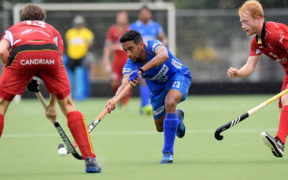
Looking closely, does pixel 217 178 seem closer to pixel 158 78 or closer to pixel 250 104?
pixel 158 78

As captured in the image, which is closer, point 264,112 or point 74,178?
point 74,178

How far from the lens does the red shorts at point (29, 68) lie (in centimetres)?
482

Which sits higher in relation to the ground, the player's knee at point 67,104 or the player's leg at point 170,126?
the player's knee at point 67,104

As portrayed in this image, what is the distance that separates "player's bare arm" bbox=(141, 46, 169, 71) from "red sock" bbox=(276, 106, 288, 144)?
1174mm

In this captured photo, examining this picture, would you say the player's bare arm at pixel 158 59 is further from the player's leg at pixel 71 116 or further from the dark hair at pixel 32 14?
the dark hair at pixel 32 14

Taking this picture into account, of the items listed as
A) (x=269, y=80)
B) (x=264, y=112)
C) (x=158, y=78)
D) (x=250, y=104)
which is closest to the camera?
(x=158, y=78)

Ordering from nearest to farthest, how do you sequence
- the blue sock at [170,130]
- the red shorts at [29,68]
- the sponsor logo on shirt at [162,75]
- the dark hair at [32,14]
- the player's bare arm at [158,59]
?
the red shorts at [29,68] < the dark hair at [32,14] < the player's bare arm at [158,59] < the blue sock at [170,130] < the sponsor logo on shirt at [162,75]

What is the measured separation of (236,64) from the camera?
15938mm

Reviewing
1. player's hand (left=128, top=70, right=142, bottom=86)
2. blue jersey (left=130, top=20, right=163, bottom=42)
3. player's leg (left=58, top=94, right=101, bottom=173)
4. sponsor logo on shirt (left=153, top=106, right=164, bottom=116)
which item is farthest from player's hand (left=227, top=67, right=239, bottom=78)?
blue jersey (left=130, top=20, right=163, bottom=42)

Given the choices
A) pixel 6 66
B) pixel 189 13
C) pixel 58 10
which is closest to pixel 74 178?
pixel 6 66

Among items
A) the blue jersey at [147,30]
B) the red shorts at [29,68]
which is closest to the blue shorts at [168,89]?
the red shorts at [29,68]

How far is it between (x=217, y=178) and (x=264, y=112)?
639 centimetres

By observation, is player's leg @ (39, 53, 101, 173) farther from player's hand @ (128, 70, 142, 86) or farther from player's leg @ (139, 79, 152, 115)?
player's leg @ (139, 79, 152, 115)

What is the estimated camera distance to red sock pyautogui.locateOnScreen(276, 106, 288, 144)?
17.8 feet
